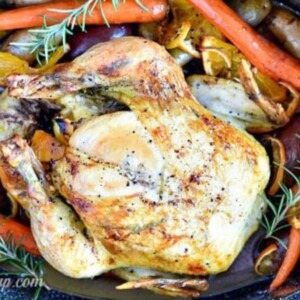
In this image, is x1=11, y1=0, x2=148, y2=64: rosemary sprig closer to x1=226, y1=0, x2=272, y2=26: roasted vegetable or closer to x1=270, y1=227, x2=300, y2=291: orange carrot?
x1=226, y1=0, x2=272, y2=26: roasted vegetable

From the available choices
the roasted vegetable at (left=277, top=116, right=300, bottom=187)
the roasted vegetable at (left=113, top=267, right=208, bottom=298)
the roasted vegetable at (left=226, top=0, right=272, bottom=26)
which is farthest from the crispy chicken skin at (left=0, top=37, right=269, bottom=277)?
the roasted vegetable at (left=226, top=0, right=272, bottom=26)

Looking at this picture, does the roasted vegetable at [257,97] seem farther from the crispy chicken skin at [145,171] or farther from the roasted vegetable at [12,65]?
the roasted vegetable at [12,65]

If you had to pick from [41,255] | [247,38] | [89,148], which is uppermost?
[247,38]

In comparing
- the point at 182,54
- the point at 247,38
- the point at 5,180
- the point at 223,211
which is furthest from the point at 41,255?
the point at 247,38

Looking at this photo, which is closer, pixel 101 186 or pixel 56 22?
pixel 101 186

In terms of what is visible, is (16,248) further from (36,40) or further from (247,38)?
(247,38)

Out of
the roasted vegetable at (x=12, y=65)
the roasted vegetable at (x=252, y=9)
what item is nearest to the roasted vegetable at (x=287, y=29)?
the roasted vegetable at (x=252, y=9)

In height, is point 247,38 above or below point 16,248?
above
